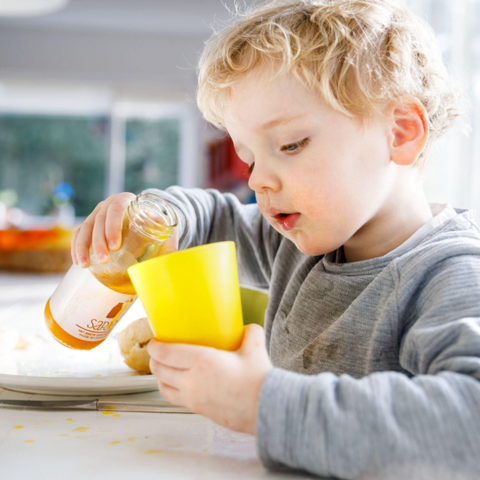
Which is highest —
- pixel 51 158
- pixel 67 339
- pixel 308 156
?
pixel 308 156

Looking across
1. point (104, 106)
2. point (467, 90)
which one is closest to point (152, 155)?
point (104, 106)

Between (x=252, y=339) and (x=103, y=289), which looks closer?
(x=252, y=339)

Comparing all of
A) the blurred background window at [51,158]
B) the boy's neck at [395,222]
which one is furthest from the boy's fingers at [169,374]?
the blurred background window at [51,158]

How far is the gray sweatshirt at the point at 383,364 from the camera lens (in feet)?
1.27

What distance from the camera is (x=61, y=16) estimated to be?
461cm

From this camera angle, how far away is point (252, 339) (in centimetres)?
48

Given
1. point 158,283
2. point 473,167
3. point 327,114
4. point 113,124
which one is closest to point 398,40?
point 327,114

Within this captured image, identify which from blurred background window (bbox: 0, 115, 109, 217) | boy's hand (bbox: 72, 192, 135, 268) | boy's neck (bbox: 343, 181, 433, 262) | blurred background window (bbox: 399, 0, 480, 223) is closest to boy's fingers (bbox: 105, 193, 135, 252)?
boy's hand (bbox: 72, 192, 135, 268)

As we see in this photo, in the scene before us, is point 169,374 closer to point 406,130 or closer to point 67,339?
point 67,339

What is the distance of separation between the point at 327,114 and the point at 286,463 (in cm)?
40

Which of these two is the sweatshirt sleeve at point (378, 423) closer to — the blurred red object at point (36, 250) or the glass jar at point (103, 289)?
the glass jar at point (103, 289)

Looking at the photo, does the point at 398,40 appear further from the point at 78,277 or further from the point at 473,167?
the point at 473,167

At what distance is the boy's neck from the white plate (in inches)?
14.2

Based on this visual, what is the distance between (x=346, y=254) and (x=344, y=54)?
0.30 m
